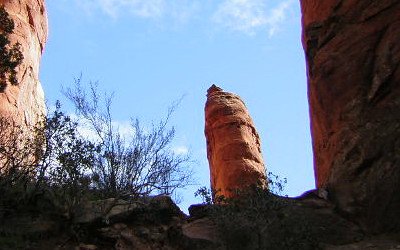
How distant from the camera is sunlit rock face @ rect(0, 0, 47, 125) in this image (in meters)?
21.9

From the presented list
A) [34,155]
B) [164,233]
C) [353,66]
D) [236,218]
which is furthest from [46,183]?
[353,66]

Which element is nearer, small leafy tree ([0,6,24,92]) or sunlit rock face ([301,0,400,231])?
sunlit rock face ([301,0,400,231])

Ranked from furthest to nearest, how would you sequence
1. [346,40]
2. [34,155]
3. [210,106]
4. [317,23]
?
[210,106], [317,23], [346,40], [34,155]

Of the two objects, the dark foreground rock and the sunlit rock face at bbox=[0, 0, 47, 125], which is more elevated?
the sunlit rock face at bbox=[0, 0, 47, 125]

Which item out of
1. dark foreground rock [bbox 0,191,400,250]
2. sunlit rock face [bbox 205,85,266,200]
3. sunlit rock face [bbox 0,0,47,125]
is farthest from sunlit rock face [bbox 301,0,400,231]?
sunlit rock face [bbox 0,0,47,125]

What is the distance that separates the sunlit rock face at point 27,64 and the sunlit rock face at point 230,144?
818cm

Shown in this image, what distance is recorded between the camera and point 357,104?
1544 centimetres

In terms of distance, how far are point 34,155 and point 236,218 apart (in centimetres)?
568

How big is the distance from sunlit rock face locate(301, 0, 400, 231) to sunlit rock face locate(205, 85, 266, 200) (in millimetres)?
8278

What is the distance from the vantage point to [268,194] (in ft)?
44.1

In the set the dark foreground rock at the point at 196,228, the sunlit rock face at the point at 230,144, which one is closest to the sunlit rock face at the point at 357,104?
the dark foreground rock at the point at 196,228

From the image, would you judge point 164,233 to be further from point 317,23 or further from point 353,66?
point 317,23

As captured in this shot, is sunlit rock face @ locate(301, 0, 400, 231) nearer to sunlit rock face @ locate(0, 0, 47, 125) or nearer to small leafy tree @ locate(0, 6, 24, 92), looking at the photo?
small leafy tree @ locate(0, 6, 24, 92)

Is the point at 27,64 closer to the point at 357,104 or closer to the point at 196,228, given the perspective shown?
the point at 196,228
